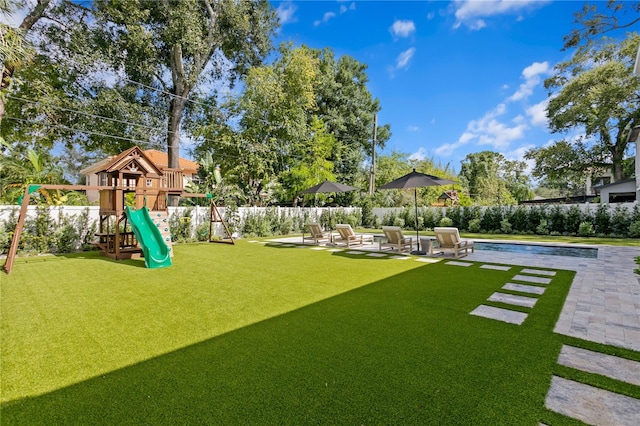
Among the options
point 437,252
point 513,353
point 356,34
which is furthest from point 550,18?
point 513,353

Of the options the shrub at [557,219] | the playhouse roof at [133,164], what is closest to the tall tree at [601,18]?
the shrub at [557,219]

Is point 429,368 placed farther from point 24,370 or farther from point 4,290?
point 4,290

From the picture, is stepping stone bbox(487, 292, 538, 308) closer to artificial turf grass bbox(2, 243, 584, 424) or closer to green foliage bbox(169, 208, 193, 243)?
artificial turf grass bbox(2, 243, 584, 424)

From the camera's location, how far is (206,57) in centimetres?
2003

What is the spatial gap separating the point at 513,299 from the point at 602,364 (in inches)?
86.2

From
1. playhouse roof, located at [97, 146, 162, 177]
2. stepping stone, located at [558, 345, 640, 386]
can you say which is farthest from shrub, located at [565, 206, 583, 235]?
playhouse roof, located at [97, 146, 162, 177]

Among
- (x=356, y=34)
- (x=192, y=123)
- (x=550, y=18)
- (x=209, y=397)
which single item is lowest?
(x=209, y=397)

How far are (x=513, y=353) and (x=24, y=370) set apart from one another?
196 inches

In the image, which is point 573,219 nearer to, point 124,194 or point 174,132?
point 124,194

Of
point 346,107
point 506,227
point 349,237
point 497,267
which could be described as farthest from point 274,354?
point 346,107

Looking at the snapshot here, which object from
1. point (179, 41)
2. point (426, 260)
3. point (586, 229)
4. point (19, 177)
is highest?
point (179, 41)

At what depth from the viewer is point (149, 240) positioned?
8664 millimetres

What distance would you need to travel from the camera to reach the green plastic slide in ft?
26.9

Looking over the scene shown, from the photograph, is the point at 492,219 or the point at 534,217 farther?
the point at 492,219
